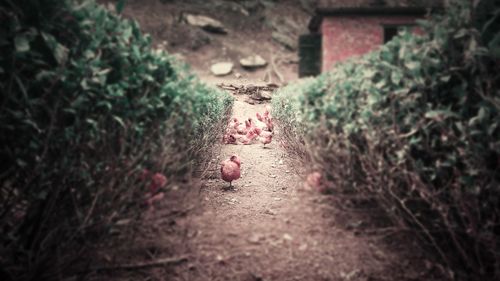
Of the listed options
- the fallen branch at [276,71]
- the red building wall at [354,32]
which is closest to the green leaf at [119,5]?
the red building wall at [354,32]

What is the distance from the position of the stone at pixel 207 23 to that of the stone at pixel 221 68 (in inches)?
173

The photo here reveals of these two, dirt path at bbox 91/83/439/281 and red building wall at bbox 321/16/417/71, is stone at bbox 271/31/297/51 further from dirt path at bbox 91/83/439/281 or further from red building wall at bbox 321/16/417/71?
dirt path at bbox 91/83/439/281

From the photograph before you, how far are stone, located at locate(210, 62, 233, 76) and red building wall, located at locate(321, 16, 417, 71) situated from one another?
31.6 ft

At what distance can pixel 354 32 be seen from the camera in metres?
13.5

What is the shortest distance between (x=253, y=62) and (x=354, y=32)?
10.7m

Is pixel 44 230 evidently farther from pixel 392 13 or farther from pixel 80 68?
pixel 392 13

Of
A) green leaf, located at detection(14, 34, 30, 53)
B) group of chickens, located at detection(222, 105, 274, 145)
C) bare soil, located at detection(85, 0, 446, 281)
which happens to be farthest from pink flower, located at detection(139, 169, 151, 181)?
group of chickens, located at detection(222, 105, 274, 145)

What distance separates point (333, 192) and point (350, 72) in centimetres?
112

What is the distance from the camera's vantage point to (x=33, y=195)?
7.46 feet

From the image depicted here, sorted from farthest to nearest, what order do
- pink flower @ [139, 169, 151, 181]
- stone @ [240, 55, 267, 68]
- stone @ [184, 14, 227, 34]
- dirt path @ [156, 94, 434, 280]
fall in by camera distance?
stone @ [184, 14, 227, 34] → stone @ [240, 55, 267, 68] → dirt path @ [156, 94, 434, 280] → pink flower @ [139, 169, 151, 181]

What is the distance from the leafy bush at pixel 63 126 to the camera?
217cm

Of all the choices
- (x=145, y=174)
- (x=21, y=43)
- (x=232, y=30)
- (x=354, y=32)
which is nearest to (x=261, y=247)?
(x=145, y=174)

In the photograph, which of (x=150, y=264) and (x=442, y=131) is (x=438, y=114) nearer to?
(x=442, y=131)

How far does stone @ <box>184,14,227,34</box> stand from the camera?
26.1 meters
